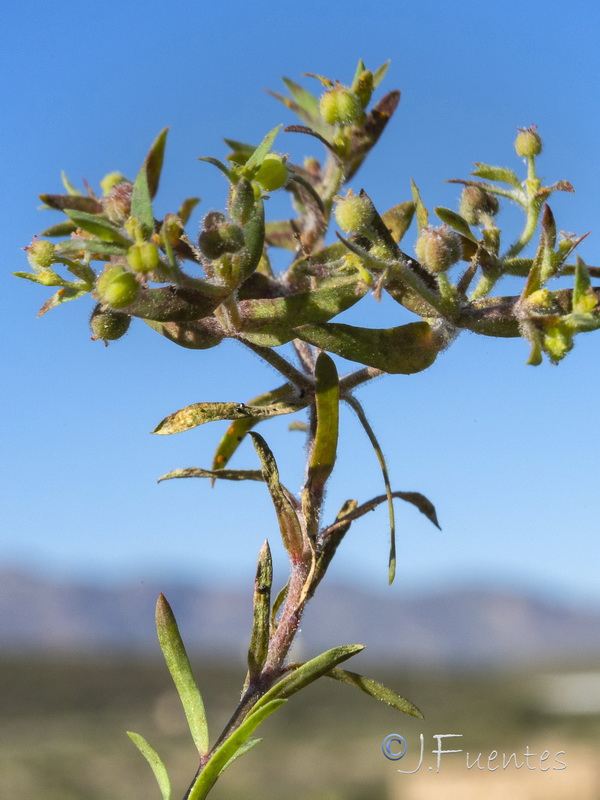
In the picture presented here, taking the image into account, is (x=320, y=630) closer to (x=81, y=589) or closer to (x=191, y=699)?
(x=81, y=589)

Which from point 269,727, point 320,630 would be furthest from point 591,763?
point 320,630

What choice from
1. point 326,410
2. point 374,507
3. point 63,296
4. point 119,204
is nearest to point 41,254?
point 63,296

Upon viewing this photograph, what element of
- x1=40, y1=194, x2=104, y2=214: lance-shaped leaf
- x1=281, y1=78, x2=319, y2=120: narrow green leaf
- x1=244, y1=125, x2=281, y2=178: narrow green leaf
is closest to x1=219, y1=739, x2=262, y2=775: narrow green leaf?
x1=244, y1=125, x2=281, y2=178: narrow green leaf

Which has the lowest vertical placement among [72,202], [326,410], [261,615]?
[261,615]

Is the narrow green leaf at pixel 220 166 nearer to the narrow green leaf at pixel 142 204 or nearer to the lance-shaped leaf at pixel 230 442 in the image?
the narrow green leaf at pixel 142 204

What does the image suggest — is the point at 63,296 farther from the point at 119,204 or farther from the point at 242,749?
the point at 242,749

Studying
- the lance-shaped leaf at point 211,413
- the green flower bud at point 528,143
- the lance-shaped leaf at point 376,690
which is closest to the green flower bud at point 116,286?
the lance-shaped leaf at point 211,413
